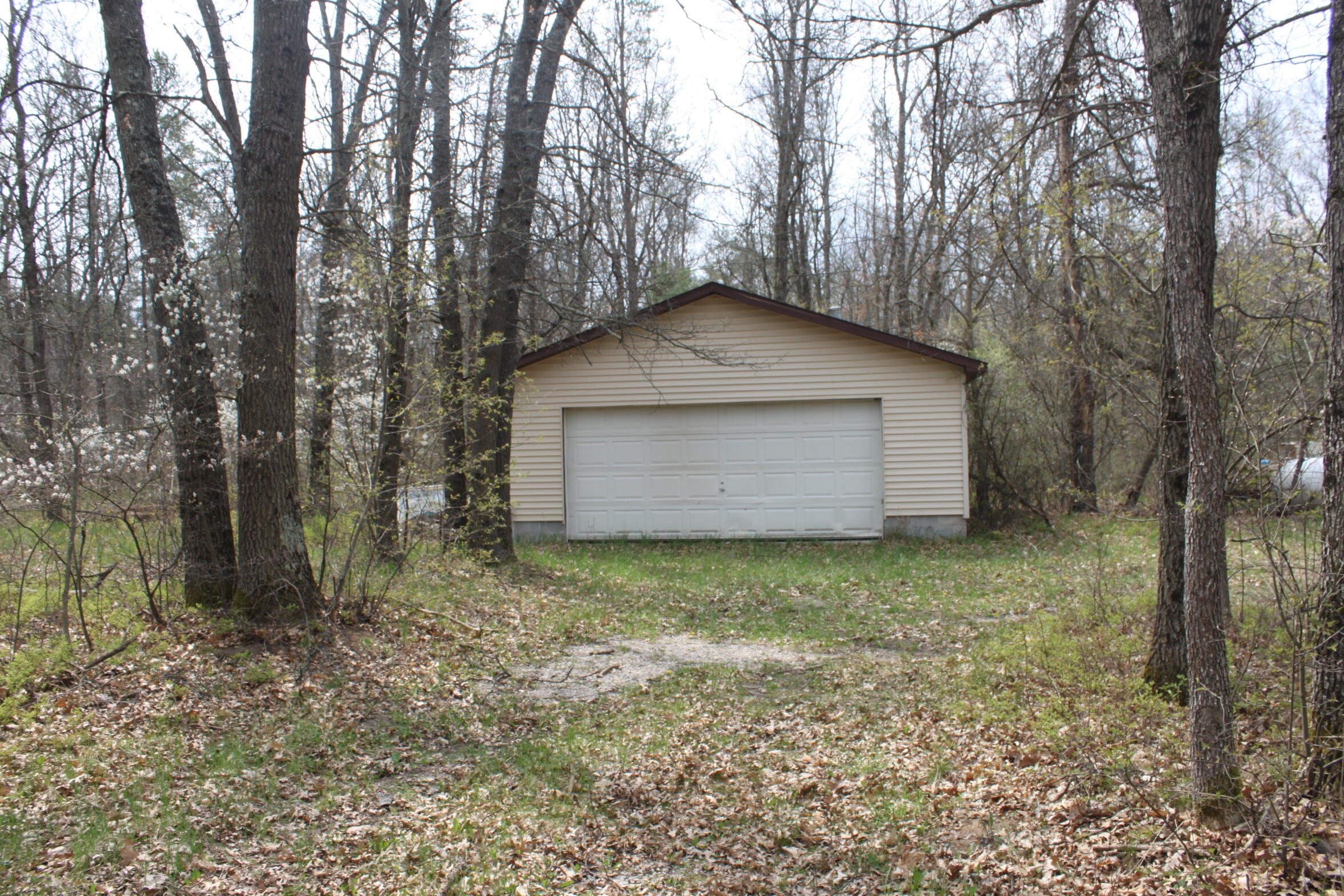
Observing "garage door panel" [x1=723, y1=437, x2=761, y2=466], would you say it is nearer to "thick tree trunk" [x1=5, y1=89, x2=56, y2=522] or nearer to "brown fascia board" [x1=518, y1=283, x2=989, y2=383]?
"brown fascia board" [x1=518, y1=283, x2=989, y2=383]

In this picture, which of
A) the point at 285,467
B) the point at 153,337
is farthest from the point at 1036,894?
the point at 153,337

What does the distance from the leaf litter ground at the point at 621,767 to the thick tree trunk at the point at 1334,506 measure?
11.6 inches

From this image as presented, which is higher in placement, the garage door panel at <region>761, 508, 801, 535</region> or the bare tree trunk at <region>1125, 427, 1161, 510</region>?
the bare tree trunk at <region>1125, 427, 1161, 510</region>

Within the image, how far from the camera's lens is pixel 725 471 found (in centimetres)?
1510

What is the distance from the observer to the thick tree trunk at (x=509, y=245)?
10828 mm

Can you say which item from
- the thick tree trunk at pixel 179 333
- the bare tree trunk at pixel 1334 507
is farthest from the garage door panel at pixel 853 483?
the bare tree trunk at pixel 1334 507

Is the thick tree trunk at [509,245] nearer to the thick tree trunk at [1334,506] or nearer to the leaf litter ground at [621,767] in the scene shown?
the leaf litter ground at [621,767]

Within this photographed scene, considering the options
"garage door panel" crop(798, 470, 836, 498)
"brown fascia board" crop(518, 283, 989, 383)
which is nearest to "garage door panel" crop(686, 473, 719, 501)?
"garage door panel" crop(798, 470, 836, 498)

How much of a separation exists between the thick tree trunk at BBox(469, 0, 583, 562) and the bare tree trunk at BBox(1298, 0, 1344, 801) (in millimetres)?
8276

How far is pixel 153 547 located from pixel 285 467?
114cm

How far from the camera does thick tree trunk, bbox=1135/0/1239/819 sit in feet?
12.0

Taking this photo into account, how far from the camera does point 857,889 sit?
358 centimetres

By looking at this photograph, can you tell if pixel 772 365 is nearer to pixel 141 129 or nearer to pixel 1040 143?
pixel 1040 143

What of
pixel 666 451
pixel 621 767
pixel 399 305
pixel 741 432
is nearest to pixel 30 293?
pixel 399 305
